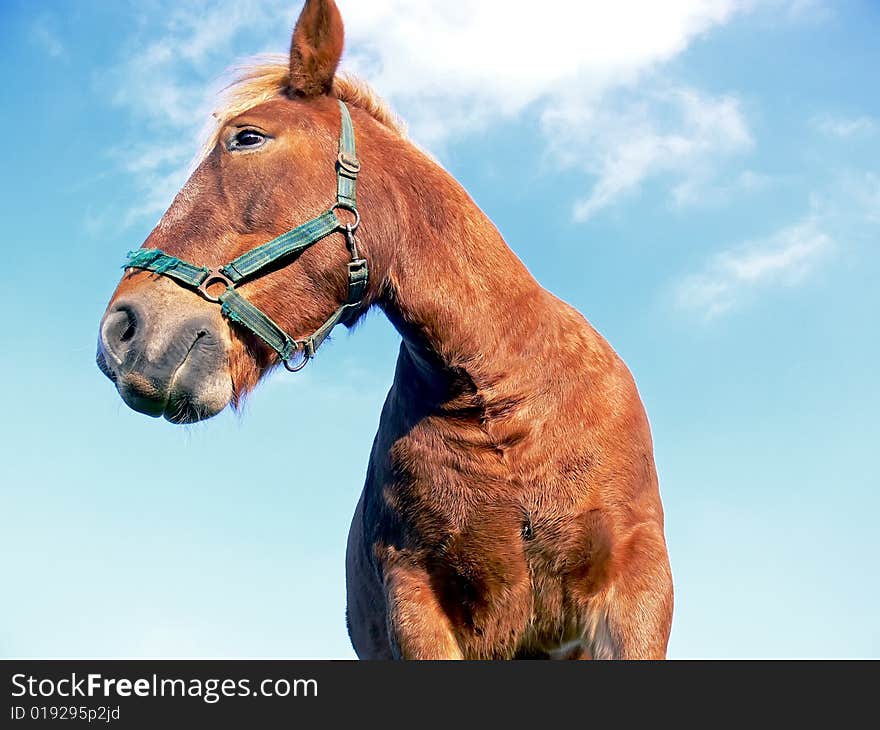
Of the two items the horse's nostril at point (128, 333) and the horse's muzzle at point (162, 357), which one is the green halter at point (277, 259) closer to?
the horse's muzzle at point (162, 357)

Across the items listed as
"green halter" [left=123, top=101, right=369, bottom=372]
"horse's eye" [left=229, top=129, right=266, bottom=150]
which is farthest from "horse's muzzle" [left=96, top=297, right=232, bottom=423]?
"horse's eye" [left=229, top=129, right=266, bottom=150]

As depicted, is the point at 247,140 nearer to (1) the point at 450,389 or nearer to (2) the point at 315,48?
(2) the point at 315,48

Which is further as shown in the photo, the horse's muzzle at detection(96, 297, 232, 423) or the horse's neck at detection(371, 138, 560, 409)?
the horse's neck at detection(371, 138, 560, 409)

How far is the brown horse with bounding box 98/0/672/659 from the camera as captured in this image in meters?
4.83

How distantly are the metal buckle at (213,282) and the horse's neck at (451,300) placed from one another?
2.51 ft

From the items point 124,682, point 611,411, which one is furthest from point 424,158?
point 124,682

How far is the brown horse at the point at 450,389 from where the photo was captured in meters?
4.83

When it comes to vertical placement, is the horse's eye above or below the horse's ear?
below

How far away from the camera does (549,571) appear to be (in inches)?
199

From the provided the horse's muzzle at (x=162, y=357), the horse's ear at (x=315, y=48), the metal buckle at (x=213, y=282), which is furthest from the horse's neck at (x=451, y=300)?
the horse's muzzle at (x=162, y=357)

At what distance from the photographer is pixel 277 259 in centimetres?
473

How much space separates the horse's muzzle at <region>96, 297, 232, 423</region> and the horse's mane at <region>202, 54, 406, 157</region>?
1038 mm

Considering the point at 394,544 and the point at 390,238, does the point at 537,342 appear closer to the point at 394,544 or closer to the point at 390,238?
the point at 390,238

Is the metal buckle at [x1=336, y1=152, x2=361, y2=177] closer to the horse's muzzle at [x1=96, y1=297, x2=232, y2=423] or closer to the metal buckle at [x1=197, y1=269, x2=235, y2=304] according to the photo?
the metal buckle at [x1=197, y1=269, x2=235, y2=304]
